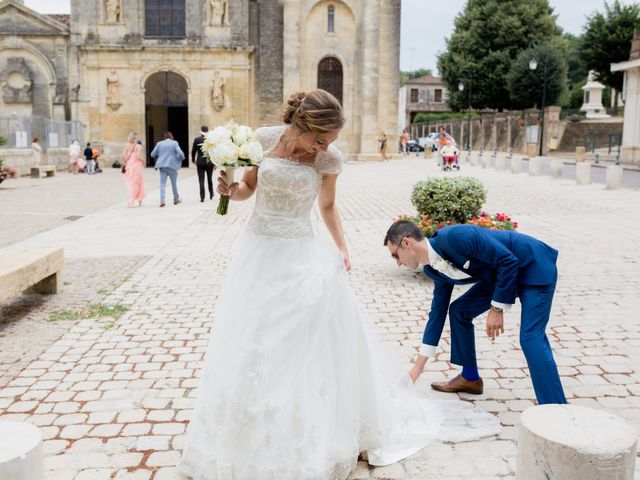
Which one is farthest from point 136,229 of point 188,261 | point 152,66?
point 152,66

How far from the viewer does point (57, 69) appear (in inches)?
1377

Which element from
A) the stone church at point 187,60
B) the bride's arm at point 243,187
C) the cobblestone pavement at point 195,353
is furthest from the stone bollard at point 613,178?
the bride's arm at point 243,187

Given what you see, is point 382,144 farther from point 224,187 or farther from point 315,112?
point 315,112

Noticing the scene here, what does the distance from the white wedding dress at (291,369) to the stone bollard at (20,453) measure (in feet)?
2.84

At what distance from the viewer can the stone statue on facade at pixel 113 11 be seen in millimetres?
34219

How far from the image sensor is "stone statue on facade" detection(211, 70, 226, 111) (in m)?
34.4

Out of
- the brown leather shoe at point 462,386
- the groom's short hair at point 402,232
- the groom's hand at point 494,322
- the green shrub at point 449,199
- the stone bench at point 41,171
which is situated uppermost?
the groom's short hair at point 402,232

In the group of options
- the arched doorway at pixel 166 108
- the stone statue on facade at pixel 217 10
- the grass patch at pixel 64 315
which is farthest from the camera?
the arched doorway at pixel 166 108

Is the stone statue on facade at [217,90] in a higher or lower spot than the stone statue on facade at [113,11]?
lower

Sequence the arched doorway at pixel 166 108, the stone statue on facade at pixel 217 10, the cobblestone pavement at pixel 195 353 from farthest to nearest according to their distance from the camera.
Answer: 1. the arched doorway at pixel 166 108
2. the stone statue on facade at pixel 217 10
3. the cobblestone pavement at pixel 195 353

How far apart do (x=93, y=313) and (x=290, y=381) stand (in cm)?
418

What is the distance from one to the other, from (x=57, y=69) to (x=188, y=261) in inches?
1144

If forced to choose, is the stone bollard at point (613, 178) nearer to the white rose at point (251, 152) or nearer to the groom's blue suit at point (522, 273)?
the groom's blue suit at point (522, 273)

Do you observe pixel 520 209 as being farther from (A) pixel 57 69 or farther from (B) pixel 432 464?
(A) pixel 57 69
